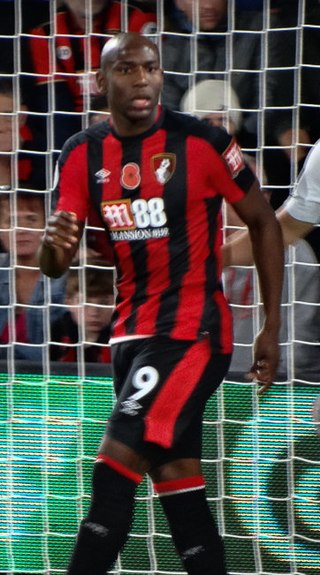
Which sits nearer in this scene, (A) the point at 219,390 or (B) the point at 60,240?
(B) the point at 60,240

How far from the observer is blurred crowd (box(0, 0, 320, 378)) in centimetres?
495

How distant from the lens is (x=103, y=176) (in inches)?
150

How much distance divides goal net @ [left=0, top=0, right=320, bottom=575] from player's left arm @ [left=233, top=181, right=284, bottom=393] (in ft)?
3.04

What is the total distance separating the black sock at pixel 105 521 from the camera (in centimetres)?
359

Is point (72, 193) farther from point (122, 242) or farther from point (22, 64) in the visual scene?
point (22, 64)

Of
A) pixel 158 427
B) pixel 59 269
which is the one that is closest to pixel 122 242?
pixel 59 269

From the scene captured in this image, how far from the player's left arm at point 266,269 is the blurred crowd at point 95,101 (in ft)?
3.41

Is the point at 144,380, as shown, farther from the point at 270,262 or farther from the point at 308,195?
the point at 308,195

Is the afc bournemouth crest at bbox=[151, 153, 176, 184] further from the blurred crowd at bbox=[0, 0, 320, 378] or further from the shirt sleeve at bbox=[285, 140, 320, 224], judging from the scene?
the blurred crowd at bbox=[0, 0, 320, 378]

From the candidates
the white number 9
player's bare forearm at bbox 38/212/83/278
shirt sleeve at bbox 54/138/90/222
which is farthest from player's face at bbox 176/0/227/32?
the white number 9

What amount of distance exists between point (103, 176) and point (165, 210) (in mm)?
216

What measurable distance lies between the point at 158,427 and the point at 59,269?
1.77 feet

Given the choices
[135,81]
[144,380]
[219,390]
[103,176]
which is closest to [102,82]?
[135,81]

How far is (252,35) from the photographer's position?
5062 millimetres
